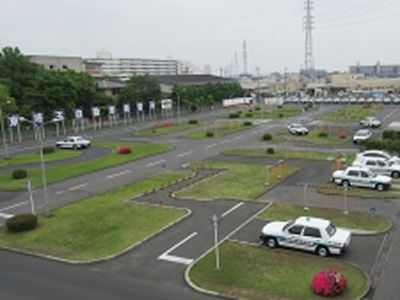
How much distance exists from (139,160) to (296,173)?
1968cm

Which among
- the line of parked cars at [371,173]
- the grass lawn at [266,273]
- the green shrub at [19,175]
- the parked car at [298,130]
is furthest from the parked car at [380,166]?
the green shrub at [19,175]

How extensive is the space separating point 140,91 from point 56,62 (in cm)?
3609

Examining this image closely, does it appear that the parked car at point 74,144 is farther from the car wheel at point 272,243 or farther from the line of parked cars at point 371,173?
the car wheel at point 272,243

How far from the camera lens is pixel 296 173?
44125 millimetres

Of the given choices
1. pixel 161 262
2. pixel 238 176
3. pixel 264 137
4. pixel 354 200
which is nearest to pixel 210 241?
pixel 161 262

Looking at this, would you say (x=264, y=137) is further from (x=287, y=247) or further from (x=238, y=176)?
(x=287, y=247)

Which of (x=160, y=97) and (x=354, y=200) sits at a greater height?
(x=160, y=97)

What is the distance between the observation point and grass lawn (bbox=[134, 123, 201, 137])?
79644 millimetres

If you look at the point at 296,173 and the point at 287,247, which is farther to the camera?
the point at 296,173

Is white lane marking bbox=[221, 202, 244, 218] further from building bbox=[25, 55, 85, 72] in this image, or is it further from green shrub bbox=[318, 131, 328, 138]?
building bbox=[25, 55, 85, 72]

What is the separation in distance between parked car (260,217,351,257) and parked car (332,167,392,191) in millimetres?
13495

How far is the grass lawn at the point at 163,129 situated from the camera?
79.6m

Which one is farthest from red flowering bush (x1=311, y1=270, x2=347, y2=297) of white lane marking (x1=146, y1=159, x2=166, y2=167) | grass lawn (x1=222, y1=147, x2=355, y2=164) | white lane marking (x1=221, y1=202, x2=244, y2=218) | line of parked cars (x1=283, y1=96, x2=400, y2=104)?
line of parked cars (x1=283, y1=96, x2=400, y2=104)

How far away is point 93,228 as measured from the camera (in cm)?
2952
